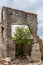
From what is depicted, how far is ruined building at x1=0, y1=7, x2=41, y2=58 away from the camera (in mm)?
44622

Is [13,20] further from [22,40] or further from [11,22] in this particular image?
[22,40]

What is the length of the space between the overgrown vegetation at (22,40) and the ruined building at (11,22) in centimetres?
114

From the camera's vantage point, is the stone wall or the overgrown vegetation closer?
the stone wall

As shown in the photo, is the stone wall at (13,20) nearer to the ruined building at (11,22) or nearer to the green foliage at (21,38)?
the ruined building at (11,22)

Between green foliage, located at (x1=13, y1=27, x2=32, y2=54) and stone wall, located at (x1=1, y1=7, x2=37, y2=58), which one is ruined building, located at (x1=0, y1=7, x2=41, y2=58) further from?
green foliage, located at (x1=13, y1=27, x2=32, y2=54)

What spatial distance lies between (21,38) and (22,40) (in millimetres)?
357

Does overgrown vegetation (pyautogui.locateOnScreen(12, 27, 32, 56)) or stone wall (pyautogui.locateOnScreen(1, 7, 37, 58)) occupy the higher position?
stone wall (pyautogui.locateOnScreen(1, 7, 37, 58))

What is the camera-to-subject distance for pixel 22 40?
49.1m

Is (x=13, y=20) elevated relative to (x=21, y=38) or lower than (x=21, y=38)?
elevated

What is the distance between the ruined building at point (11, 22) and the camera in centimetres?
4462

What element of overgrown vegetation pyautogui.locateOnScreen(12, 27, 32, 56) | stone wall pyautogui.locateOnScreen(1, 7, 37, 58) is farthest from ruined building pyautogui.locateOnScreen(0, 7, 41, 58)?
overgrown vegetation pyautogui.locateOnScreen(12, 27, 32, 56)

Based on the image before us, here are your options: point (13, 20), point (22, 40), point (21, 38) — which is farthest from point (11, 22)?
point (22, 40)

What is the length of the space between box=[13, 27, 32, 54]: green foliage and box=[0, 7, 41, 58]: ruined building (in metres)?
1.20

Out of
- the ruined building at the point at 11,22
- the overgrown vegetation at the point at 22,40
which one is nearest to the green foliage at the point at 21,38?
the overgrown vegetation at the point at 22,40
